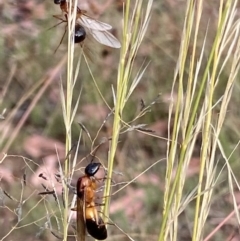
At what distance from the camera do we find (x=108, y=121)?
5.75 ft

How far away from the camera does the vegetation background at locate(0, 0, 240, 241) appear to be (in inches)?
61.7

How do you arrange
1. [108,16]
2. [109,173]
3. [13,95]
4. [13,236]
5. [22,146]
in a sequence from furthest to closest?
[108,16]
[13,95]
[22,146]
[13,236]
[109,173]

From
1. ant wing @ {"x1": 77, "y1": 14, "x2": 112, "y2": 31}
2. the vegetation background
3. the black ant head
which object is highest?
Result: ant wing @ {"x1": 77, "y1": 14, "x2": 112, "y2": 31}

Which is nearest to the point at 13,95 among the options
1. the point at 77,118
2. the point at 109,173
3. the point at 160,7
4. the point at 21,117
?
the point at 21,117

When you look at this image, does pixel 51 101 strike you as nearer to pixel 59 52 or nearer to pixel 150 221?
pixel 59 52

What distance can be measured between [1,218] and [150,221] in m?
0.41

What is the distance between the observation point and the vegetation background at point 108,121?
1.57 metres

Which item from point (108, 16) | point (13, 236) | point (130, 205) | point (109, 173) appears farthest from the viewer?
point (108, 16)

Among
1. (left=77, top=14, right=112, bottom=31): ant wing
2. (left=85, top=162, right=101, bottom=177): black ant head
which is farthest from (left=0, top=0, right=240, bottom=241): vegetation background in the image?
(left=85, top=162, right=101, bottom=177): black ant head

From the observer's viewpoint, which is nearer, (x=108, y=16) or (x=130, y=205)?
(x=130, y=205)

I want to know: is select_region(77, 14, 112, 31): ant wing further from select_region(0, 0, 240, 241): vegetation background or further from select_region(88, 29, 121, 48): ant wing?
select_region(0, 0, 240, 241): vegetation background

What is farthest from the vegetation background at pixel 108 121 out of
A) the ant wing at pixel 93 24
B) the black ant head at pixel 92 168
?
the black ant head at pixel 92 168

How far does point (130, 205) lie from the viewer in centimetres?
162

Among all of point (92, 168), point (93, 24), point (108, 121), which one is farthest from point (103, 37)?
point (108, 121)
